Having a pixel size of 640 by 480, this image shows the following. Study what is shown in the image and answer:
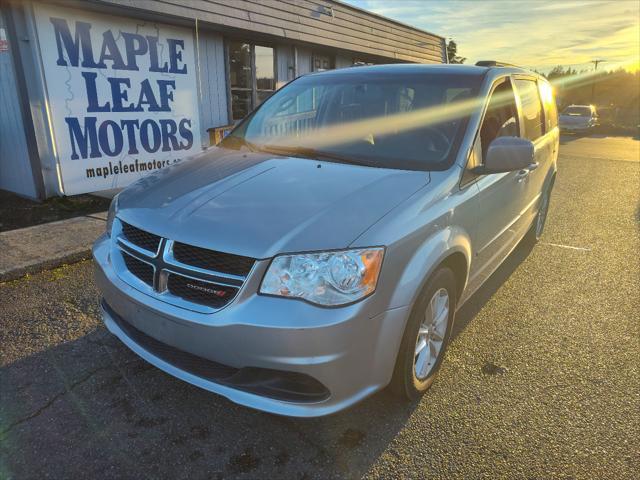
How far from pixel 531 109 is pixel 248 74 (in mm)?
6898

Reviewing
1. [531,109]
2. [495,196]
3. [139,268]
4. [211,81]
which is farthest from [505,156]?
[211,81]

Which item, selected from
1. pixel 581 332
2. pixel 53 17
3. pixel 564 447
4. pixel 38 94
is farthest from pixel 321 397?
pixel 53 17

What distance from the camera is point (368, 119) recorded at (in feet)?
11.3

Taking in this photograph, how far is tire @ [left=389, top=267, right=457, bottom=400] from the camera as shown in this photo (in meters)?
2.34

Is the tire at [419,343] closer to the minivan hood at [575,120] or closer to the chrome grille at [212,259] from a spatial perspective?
the chrome grille at [212,259]

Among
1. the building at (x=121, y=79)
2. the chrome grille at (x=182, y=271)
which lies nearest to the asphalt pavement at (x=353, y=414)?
the chrome grille at (x=182, y=271)

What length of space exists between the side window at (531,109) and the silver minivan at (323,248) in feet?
2.28

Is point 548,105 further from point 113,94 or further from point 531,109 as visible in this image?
point 113,94

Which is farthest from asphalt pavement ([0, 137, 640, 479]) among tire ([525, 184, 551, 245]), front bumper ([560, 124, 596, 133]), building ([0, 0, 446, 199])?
front bumper ([560, 124, 596, 133])

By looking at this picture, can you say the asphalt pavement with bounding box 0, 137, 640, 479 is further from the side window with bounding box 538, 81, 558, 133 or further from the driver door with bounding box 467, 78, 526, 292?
the side window with bounding box 538, 81, 558, 133

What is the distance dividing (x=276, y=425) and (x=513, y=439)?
119 centimetres

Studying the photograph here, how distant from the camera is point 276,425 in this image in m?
2.43

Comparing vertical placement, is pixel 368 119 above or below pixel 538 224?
above

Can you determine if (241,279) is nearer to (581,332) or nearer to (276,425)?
(276,425)
